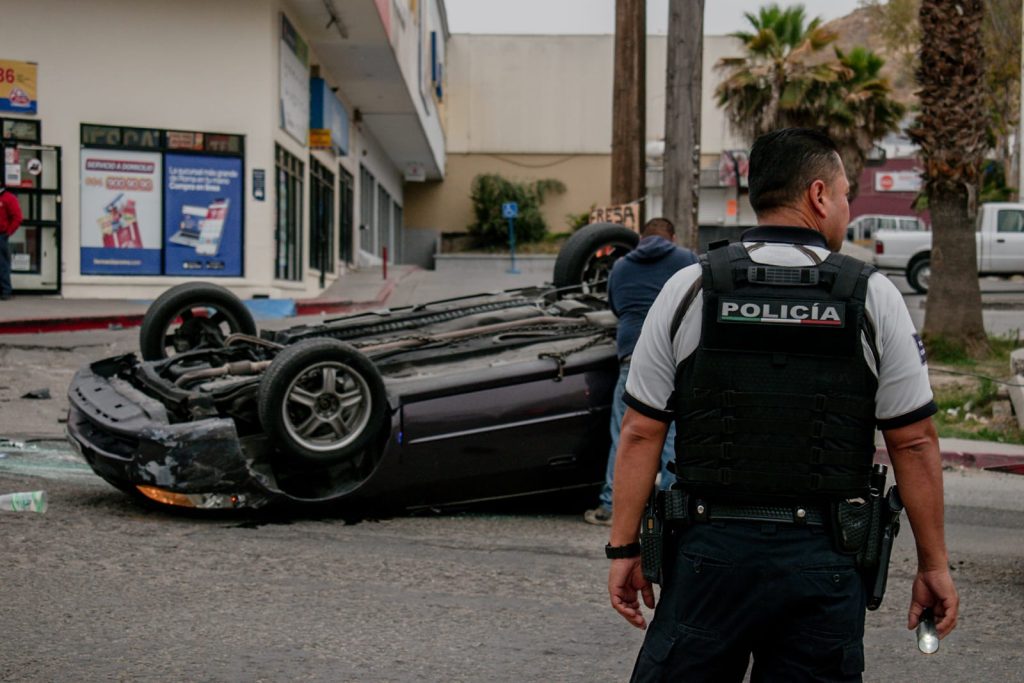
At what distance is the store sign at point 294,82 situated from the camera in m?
21.4

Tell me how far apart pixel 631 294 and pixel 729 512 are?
4383mm

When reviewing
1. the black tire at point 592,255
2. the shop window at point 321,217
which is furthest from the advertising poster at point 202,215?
the black tire at point 592,255

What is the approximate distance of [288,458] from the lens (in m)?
6.57

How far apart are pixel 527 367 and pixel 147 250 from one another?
14.8 m

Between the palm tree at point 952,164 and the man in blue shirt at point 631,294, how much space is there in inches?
293

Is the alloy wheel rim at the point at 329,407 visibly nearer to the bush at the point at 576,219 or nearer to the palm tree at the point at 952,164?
the palm tree at the point at 952,164

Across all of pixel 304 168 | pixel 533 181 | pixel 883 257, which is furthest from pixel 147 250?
pixel 533 181

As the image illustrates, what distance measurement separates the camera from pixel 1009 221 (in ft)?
92.6

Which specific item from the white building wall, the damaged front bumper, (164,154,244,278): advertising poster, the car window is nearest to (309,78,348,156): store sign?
(164,154,244,278): advertising poster

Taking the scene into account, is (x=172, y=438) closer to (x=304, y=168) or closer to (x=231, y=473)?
(x=231, y=473)

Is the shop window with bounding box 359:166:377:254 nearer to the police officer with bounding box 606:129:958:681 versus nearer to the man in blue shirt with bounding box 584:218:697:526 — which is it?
the man in blue shirt with bounding box 584:218:697:526

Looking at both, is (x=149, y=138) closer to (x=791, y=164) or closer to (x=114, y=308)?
(x=114, y=308)

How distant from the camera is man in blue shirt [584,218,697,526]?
6820mm

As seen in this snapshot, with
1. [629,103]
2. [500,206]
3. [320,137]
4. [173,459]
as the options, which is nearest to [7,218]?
[320,137]
